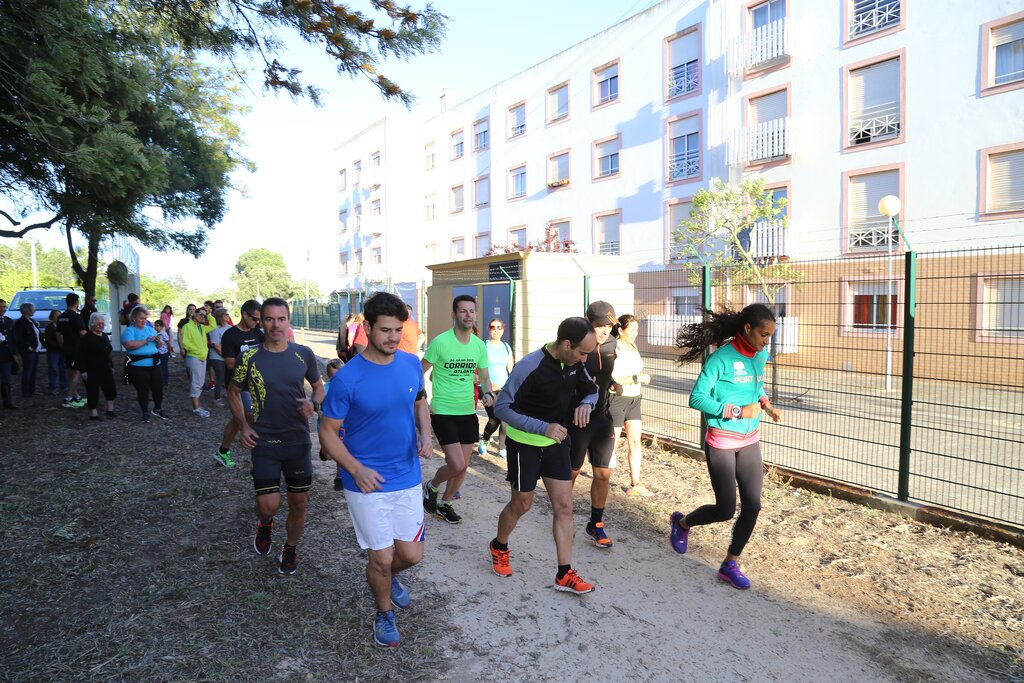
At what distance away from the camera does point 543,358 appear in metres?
4.27

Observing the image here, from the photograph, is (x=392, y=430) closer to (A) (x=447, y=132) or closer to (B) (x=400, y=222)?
(A) (x=447, y=132)

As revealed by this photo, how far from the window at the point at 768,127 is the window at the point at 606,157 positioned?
6043 millimetres

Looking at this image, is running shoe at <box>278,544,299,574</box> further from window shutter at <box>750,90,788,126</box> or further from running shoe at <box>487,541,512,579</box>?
window shutter at <box>750,90,788,126</box>

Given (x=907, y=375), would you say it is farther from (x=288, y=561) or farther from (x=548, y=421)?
(x=288, y=561)

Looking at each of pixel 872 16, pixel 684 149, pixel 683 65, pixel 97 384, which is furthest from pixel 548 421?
pixel 683 65

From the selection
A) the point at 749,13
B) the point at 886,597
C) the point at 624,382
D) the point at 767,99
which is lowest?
the point at 886,597

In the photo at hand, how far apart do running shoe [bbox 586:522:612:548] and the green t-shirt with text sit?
1.42m

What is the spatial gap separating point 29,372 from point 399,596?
37.4ft

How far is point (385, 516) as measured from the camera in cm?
352

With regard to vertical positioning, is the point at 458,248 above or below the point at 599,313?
above

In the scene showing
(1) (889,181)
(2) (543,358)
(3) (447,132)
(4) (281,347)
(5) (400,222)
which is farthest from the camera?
(5) (400,222)

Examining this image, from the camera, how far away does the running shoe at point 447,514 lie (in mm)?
5707

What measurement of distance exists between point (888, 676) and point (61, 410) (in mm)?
11626

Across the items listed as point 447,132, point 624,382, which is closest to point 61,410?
point 624,382
